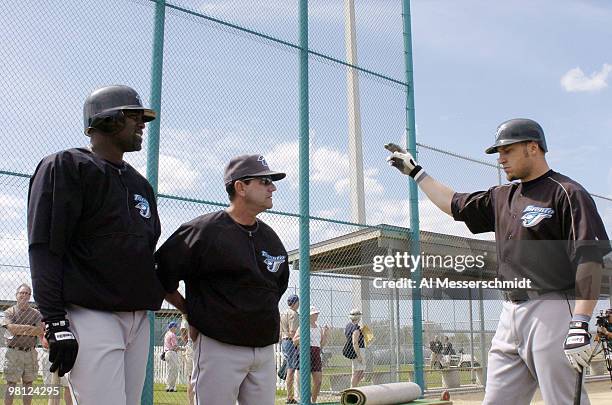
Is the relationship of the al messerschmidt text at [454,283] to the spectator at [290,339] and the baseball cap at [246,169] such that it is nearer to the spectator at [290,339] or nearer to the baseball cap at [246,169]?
the spectator at [290,339]

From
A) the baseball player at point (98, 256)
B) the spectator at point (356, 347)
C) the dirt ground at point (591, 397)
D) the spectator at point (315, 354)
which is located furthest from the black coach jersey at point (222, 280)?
the dirt ground at point (591, 397)

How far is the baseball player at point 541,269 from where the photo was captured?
366 cm

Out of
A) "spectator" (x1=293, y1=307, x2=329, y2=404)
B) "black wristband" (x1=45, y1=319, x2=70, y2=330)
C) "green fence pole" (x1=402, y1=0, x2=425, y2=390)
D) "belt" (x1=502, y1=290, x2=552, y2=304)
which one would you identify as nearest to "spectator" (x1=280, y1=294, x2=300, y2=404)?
"spectator" (x1=293, y1=307, x2=329, y2=404)

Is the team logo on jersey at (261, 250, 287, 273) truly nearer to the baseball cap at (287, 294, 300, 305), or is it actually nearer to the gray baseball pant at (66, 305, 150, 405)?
the gray baseball pant at (66, 305, 150, 405)

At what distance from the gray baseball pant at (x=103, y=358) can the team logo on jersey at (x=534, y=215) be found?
2284 millimetres

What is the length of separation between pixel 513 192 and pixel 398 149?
3.29 ft

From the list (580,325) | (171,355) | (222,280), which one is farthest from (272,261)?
(171,355)

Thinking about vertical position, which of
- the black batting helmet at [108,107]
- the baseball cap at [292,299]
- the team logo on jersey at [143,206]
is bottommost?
the baseball cap at [292,299]

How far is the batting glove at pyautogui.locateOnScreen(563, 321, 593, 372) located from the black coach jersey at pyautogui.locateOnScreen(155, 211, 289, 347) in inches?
63.4

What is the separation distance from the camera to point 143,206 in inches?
131

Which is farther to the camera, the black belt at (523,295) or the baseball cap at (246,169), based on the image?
the baseball cap at (246,169)

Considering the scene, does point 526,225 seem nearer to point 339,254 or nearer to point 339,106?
point 339,106

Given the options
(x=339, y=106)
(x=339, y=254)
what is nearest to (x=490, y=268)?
(x=339, y=254)

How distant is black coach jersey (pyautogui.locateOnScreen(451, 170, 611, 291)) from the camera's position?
370 cm
